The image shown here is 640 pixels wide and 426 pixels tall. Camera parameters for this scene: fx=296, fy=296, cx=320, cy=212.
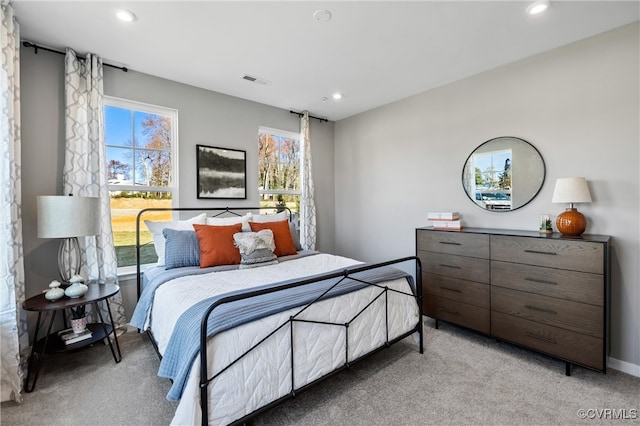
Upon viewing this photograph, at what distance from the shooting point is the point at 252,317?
1.57 meters

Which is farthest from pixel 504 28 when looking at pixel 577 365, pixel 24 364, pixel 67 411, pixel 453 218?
pixel 24 364

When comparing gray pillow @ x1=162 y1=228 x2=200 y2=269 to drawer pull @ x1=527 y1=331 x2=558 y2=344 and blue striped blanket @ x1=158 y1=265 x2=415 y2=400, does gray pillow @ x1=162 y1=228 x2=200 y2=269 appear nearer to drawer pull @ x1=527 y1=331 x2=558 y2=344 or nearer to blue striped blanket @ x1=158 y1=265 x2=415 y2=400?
blue striped blanket @ x1=158 y1=265 x2=415 y2=400

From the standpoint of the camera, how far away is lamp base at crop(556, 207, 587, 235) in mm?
2330

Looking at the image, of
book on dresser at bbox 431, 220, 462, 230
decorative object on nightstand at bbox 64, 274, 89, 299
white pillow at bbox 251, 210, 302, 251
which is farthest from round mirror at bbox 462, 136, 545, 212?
decorative object on nightstand at bbox 64, 274, 89, 299

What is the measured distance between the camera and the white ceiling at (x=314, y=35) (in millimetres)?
2068

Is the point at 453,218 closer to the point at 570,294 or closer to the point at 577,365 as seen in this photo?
the point at 570,294

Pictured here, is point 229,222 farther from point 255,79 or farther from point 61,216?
point 255,79

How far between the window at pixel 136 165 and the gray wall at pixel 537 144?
260 cm

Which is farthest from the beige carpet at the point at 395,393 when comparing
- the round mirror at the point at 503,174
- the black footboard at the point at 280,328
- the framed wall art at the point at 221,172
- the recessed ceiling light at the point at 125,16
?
the recessed ceiling light at the point at 125,16

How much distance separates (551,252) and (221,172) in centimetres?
337

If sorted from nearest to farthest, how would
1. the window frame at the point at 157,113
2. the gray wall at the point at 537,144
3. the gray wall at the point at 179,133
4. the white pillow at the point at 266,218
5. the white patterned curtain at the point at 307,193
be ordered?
the gray wall at the point at 537,144, the gray wall at the point at 179,133, the window frame at the point at 157,113, the white pillow at the point at 266,218, the white patterned curtain at the point at 307,193

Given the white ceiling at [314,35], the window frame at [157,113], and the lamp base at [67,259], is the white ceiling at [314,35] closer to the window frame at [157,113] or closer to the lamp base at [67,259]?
the window frame at [157,113]

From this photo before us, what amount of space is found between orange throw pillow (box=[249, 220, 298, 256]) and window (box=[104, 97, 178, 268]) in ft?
3.60

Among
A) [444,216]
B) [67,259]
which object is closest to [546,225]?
[444,216]
